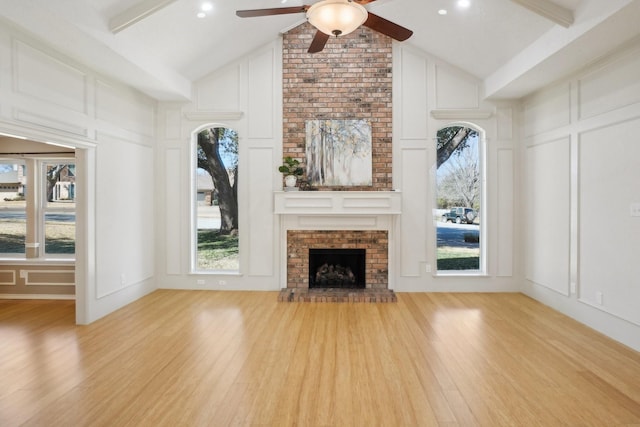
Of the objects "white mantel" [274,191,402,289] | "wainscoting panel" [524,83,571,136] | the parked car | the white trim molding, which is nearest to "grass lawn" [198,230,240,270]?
"white mantel" [274,191,402,289]

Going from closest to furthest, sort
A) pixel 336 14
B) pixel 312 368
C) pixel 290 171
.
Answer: pixel 336 14, pixel 312 368, pixel 290 171

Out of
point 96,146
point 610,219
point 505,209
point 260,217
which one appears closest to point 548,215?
point 505,209

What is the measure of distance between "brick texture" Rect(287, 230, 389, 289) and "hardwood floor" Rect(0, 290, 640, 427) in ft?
2.98

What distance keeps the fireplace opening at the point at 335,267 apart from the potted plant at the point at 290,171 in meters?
1.08

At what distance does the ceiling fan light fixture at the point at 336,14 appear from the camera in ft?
8.34

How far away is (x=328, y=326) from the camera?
4.20 meters

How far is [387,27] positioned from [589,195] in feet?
9.71

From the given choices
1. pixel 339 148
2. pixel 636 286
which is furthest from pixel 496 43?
pixel 636 286

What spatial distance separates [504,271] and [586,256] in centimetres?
151

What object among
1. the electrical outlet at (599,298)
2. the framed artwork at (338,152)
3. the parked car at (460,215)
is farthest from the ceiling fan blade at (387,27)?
the parked car at (460,215)

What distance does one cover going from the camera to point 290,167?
18.5 feet

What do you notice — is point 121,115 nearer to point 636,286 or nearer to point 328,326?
point 328,326

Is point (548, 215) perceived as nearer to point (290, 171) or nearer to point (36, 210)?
point (290, 171)

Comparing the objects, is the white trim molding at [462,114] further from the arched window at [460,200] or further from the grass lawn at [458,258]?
the grass lawn at [458,258]
